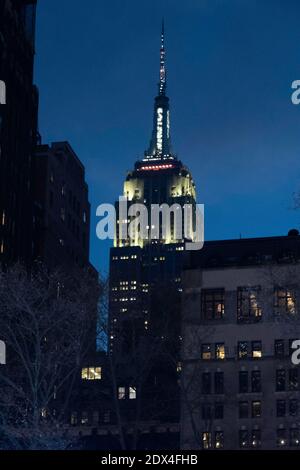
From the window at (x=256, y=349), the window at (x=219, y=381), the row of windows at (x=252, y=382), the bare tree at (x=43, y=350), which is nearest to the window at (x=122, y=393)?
the bare tree at (x=43, y=350)

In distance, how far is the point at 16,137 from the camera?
14700 cm

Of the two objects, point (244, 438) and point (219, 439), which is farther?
point (219, 439)

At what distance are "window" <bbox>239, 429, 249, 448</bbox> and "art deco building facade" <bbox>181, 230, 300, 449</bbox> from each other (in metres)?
0.08

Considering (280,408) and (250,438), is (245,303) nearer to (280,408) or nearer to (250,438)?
(280,408)

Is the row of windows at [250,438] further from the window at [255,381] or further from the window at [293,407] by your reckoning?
the window at [255,381]

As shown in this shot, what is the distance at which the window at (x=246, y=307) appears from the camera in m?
80.6

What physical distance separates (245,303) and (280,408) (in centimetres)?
899

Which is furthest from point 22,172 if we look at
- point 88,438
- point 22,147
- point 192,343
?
point 192,343

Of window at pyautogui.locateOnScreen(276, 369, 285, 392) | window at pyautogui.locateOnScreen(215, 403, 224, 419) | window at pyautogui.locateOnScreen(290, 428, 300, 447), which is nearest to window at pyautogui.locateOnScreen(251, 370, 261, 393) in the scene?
window at pyautogui.locateOnScreen(276, 369, 285, 392)

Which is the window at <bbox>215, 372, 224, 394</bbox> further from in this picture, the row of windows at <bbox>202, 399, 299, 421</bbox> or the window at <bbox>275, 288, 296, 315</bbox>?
the window at <bbox>275, 288, 296, 315</bbox>

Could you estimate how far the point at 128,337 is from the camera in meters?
90.4

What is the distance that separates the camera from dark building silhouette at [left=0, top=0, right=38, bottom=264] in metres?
141

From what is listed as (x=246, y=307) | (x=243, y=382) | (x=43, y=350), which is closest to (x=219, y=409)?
(x=243, y=382)
